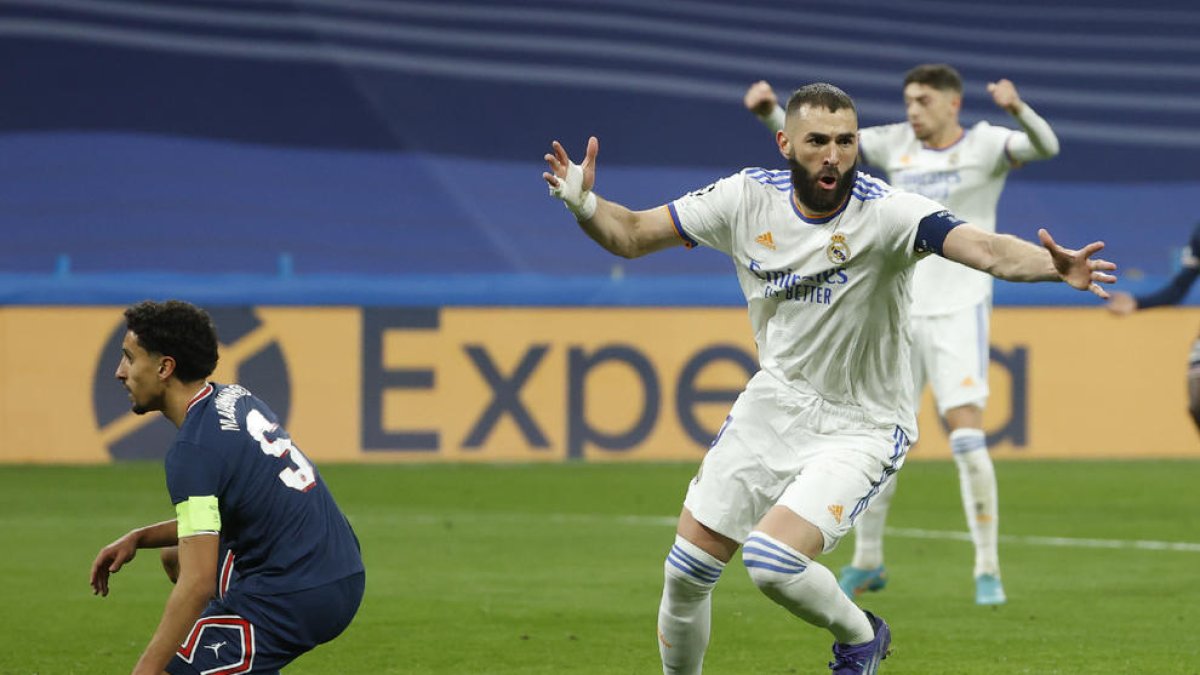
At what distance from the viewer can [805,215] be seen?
21.4 ft

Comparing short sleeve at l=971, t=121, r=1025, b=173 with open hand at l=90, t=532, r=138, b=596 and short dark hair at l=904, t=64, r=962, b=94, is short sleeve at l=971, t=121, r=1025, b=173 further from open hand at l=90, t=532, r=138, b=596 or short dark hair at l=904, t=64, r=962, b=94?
open hand at l=90, t=532, r=138, b=596

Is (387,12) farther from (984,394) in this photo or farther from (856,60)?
(984,394)

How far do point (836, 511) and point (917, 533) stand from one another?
20.8 ft

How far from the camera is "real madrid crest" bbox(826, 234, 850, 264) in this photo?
644 cm

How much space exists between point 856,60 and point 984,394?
14926mm

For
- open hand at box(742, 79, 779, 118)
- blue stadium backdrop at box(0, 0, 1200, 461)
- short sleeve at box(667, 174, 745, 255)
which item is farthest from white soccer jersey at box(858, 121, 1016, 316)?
blue stadium backdrop at box(0, 0, 1200, 461)

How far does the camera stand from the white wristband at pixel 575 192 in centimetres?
Result: 646

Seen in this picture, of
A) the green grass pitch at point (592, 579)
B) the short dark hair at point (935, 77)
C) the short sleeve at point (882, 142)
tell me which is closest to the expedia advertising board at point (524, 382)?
the green grass pitch at point (592, 579)

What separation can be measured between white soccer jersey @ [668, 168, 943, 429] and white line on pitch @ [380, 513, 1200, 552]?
5.53 meters

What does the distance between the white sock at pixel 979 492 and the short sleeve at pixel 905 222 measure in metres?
3.44

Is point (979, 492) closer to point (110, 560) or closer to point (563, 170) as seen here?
point (563, 170)

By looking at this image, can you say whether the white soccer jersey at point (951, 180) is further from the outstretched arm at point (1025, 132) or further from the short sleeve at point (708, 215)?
the short sleeve at point (708, 215)

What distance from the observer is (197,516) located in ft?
17.9

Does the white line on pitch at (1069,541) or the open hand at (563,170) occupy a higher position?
Result: the open hand at (563,170)
